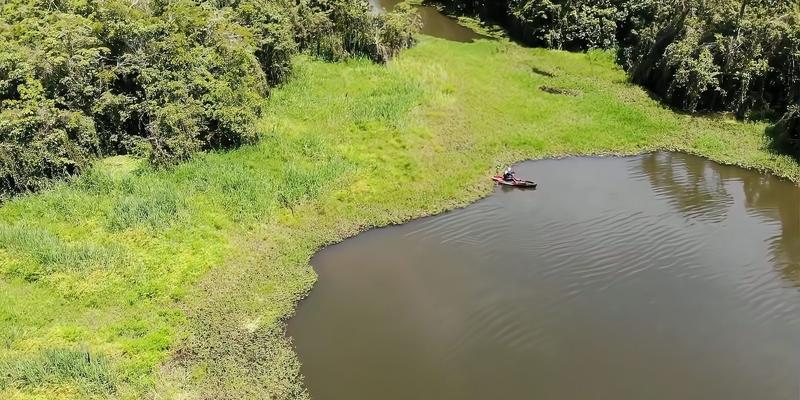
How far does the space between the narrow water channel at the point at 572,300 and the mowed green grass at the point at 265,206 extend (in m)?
1.18

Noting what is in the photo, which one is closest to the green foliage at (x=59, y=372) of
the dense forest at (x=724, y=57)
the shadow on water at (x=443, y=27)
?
the dense forest at (x=724, y=57)

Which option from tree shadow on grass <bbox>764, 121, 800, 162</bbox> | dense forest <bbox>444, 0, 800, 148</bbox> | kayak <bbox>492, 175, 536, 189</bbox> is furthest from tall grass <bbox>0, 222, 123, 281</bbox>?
tree shadow on grass <bbox>764, 121, 800, 162</bbox>

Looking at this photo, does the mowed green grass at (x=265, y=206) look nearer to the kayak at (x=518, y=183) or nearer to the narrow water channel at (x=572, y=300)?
the kayak at (x=518, y=183)

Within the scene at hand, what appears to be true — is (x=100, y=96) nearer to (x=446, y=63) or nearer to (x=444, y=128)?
(x=444, y=128)

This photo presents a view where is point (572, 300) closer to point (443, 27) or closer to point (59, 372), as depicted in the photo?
point (59, 372)

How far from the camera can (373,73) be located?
93.6ft

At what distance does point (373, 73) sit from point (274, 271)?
48.0 feet

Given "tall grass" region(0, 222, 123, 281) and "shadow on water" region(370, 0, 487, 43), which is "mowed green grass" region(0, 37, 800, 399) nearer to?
"tall grass" region(0, 222, 123, 281)

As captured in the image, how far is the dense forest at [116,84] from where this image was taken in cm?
1905

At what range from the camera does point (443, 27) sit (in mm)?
37906

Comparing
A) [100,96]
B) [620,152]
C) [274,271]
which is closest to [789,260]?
[620,152]

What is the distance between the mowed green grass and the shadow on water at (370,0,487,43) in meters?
5.94

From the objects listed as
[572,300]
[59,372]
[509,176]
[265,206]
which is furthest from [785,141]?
[59,372]

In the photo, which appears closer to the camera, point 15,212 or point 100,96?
point 15,212
